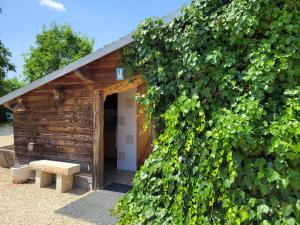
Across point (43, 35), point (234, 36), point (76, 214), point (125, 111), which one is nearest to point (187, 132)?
point (234, 36)

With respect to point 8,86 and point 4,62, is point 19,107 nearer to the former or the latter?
point 4,62

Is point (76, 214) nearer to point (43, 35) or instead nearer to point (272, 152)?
point (272, 152)

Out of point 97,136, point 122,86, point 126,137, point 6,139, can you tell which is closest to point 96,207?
point 97,136

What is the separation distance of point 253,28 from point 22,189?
18.0ft

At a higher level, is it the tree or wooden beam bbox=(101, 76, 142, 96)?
the tree

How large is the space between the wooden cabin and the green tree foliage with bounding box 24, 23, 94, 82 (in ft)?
75.0

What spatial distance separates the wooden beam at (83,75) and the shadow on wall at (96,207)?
232 centimetres

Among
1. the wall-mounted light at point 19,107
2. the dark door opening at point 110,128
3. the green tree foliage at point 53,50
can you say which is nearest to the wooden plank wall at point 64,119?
the wall-mounted light at point 19,107

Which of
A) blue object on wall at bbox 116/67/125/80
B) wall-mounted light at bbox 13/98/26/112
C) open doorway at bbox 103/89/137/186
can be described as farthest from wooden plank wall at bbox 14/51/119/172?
open doorway at bbox 103/89/137/186

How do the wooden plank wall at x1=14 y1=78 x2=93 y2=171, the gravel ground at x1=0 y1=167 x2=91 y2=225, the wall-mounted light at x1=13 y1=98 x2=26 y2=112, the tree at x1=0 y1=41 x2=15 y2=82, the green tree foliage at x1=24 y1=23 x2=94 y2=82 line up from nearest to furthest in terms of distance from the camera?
the gravel ground at x1=0 y1=167 x2=91 y2=225
the wooden plank wall at x1=14 y1=78 x2=93 y2=171
the wall-mounted light at x1=13 y1=98 x2=26 y2=112
the tree at x1=0 y1=41 x2=15 y2=82
the green tree foliage at x1=24 y1=23 x2=94 y2=82

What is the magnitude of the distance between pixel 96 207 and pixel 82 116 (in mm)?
1960

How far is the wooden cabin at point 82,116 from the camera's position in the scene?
4934 millimetres

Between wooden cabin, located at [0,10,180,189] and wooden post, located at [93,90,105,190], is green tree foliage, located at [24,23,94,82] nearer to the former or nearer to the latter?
wooden cabin, located at [0,10,180,189]

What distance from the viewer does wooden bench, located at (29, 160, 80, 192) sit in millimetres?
5131
